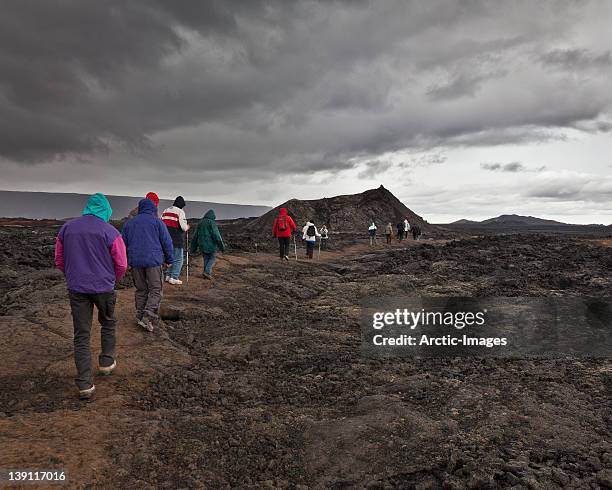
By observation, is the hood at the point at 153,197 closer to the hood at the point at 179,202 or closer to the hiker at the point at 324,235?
the hood at the point at 179,202

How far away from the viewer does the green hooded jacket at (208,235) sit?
41.0 feet

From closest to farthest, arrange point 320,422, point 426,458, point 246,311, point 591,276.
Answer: point 426,458 < point 320,422 < point 246,311 < point 591,276

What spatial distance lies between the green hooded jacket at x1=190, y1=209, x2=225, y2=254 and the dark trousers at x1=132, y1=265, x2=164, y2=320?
461cm

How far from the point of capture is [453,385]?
601 cm

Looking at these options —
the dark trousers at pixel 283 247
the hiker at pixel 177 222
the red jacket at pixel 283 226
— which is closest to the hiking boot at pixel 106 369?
the hiker at pixel 177 222

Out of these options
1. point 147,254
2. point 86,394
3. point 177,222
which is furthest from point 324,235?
point 86,394

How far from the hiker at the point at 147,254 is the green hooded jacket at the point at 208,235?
4.62 m

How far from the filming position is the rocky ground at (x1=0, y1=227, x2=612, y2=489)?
382cm

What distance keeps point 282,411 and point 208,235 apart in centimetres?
820

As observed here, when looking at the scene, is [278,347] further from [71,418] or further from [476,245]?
[476,245]

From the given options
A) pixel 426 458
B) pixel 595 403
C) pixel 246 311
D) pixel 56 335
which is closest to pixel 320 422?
pixel 426 458

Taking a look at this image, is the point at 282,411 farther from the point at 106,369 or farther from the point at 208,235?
the point at 208,235

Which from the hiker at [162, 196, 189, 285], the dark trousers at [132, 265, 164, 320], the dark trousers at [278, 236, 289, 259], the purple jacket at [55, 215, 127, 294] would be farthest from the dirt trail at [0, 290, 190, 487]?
the dark trousers at [278, 236, 289, 259]

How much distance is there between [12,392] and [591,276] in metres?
18.7
